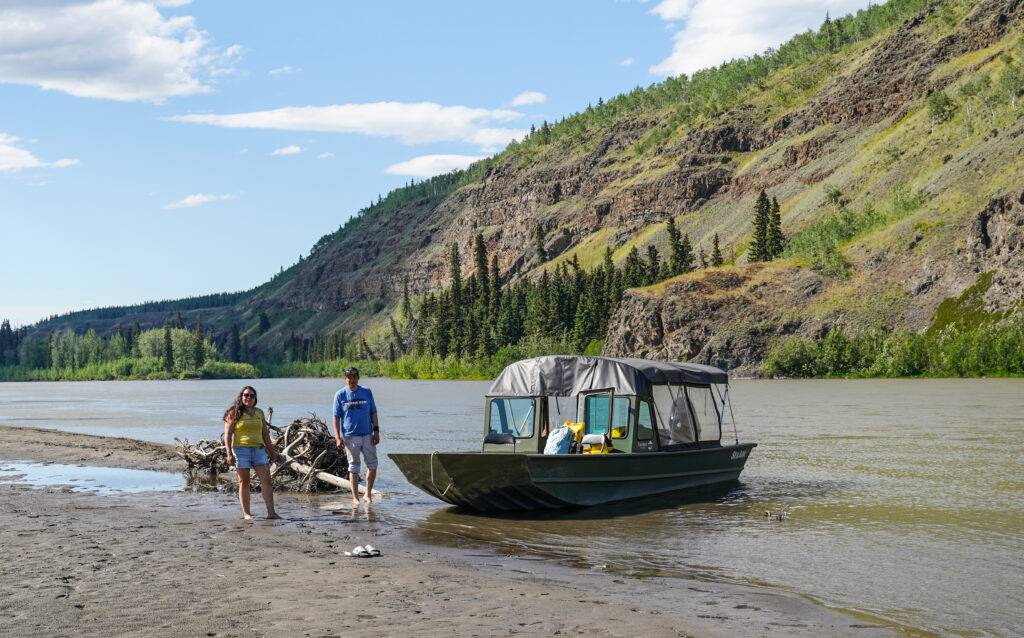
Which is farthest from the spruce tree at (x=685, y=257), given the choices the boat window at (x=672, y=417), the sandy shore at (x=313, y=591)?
the sandy shore at (x=313, y=591)

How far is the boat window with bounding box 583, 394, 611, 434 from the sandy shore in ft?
19.0

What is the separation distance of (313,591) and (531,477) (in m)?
8.36

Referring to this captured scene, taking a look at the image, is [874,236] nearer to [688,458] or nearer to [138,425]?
[138,425]

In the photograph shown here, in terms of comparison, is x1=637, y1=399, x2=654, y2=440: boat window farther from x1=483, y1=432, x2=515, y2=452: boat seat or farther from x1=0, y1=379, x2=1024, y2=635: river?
x1=483, y1=432, x2=515, y2=452: boat seat

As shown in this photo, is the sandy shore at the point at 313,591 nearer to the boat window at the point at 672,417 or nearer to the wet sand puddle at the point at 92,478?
the wet sand puddle at the point at 92,478

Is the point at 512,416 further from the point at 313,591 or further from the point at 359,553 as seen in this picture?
the point at 313,591

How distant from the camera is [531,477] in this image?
816 inches

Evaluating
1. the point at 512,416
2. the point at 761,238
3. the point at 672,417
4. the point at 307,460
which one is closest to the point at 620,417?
the point at 672,417

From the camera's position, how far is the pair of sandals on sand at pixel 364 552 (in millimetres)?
15859

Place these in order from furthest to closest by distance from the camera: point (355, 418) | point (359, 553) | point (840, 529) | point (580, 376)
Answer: point (580, 376) < point (840, 529) < point (355, 418) < point (359, 553)

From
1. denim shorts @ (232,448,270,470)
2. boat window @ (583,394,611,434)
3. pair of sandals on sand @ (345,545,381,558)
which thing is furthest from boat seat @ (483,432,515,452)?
pair of sandals on sand @ (345,545,381,558)

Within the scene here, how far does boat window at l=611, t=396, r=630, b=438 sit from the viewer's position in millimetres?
22562

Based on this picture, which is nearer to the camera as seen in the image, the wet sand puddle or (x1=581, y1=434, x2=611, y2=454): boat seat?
(x1=581, y1=434, x2=611, y2=454): boat seat

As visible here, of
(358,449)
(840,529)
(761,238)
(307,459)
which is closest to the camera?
(840,529)
